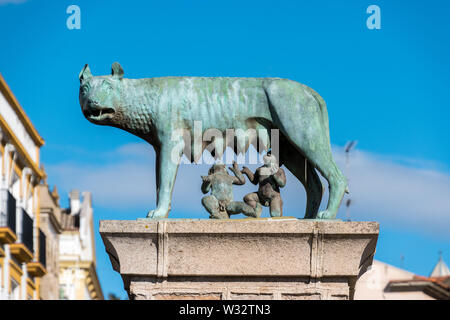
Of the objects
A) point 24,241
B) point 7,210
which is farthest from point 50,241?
point 7,210

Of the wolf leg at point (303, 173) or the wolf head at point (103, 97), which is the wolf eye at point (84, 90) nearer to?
the wolf head at point (103, 97)

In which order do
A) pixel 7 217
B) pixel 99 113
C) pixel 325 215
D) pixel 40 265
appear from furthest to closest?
pixel 40 265 < pixel 7 217 < pixel 99 113 < pixel 325 215

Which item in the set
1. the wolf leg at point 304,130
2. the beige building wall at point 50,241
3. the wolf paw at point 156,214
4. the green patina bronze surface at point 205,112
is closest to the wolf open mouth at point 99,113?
the green patina bronze surface at point 205,112

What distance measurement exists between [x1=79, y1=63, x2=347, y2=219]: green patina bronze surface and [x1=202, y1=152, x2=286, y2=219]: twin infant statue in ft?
1.02

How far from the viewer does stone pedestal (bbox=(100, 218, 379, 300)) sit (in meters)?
11.9

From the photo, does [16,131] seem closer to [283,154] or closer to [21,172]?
[21,172]

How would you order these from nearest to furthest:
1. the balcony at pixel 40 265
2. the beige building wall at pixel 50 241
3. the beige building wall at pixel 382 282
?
the balcony at pixel 40 265, the beige building wall at pixel 50 241, the beige building wall at pixel 382 282

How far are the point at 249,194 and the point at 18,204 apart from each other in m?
28.4

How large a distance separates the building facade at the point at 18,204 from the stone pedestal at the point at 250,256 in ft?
80.4

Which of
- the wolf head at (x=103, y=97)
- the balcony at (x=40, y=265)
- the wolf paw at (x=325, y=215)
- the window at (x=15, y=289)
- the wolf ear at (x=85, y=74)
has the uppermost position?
the balcony at (x=40, y=265)

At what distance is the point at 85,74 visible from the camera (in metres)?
12.9

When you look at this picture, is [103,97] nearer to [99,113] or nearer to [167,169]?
[99,113]

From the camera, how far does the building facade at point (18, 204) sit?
37188mm

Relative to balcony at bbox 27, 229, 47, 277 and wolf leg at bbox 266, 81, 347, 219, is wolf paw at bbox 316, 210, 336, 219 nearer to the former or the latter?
wolf leg at bbox 266, 81, 347, 219
